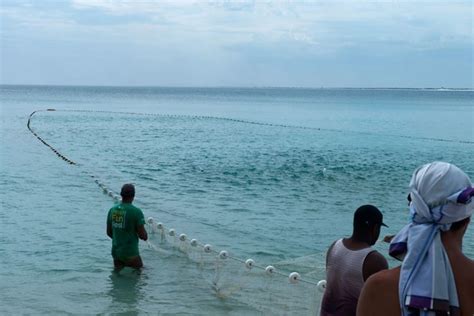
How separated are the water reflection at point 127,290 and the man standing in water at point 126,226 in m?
0.42

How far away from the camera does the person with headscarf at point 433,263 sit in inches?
92.2

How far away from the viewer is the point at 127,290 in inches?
380

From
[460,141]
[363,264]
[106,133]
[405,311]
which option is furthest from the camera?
[106,133]

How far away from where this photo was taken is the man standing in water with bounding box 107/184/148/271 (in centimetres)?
907

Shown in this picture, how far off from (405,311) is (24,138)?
38.4 m

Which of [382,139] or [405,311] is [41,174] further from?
[382,139]

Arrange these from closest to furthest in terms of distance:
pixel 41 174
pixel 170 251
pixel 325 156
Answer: pixel 170 251, pixel 41 174, pixel 325 156

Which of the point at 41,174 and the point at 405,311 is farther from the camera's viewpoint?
the point at 41,174

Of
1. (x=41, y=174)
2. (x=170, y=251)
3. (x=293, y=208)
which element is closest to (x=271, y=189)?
(x=293, y=208)

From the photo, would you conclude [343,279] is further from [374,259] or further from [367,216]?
[367,216]

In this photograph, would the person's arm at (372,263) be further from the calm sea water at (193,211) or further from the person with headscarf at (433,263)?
the calm sea water at (193,211)

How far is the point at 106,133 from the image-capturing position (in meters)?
47.7

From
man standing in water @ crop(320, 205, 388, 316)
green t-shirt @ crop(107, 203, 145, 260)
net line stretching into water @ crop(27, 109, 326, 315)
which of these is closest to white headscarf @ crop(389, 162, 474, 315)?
man standing in water @ crop(320, 205, 388, 316)

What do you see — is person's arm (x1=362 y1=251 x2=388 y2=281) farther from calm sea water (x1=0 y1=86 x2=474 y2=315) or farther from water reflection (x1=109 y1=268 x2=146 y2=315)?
water reflection (x1=109 y1=268 x2=146 y2=315)
